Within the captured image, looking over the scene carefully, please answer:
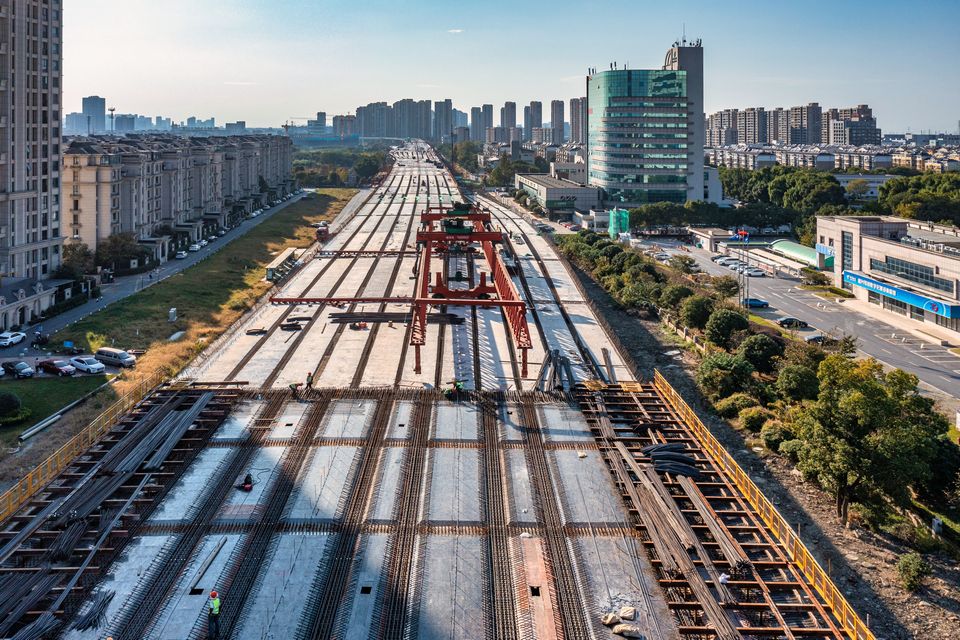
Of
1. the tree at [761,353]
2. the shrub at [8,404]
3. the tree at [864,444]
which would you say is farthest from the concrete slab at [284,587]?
the tree at [761,353]

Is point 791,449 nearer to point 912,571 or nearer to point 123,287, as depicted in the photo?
point 912,571

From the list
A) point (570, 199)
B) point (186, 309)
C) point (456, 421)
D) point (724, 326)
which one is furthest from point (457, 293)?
point (570, 199)

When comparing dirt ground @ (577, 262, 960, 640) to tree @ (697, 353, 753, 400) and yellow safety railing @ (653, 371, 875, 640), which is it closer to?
yellow safety railing @ (653, 371, 875, 640)

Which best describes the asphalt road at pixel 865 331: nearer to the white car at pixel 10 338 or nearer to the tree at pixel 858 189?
the white car at pixel 10 338

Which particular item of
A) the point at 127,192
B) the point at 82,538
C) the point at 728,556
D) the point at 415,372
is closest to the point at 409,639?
the point at 728,556

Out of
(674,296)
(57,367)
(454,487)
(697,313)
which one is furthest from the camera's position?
(674,296)

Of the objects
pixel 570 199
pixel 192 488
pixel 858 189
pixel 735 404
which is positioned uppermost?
pixel 858 189
